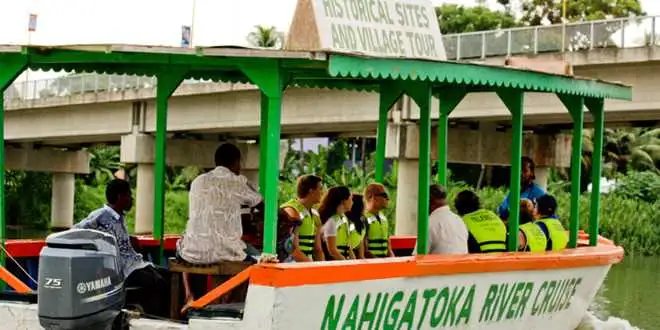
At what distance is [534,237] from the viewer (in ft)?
34.3

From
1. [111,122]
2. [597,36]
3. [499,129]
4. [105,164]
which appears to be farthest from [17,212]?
[597,36]

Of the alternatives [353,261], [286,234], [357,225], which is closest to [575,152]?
[357,225]

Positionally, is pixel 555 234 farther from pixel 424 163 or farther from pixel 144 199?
pixel 144 199

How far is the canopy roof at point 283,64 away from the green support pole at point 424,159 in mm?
500

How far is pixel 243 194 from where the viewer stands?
8.46 metres

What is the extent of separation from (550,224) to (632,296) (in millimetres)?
10846

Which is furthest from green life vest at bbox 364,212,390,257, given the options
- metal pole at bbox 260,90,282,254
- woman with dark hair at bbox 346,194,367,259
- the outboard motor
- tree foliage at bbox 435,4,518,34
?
tree foliage at bbox 435,4,518,34

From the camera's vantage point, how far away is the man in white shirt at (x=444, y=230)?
934 cm

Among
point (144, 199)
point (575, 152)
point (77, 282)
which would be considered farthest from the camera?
point (144, 199)

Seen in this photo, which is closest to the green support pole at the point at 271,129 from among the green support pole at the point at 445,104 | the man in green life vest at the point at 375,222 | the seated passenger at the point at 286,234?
the seated passenger at the point at 286,234

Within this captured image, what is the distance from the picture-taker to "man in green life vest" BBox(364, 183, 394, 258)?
32.4 feet

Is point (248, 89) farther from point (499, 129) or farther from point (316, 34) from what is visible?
point (316, 34)

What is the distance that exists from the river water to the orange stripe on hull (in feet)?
21.7

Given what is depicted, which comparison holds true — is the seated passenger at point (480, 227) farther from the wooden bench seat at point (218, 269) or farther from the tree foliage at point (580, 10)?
the tree foliage at point (580, 10)
